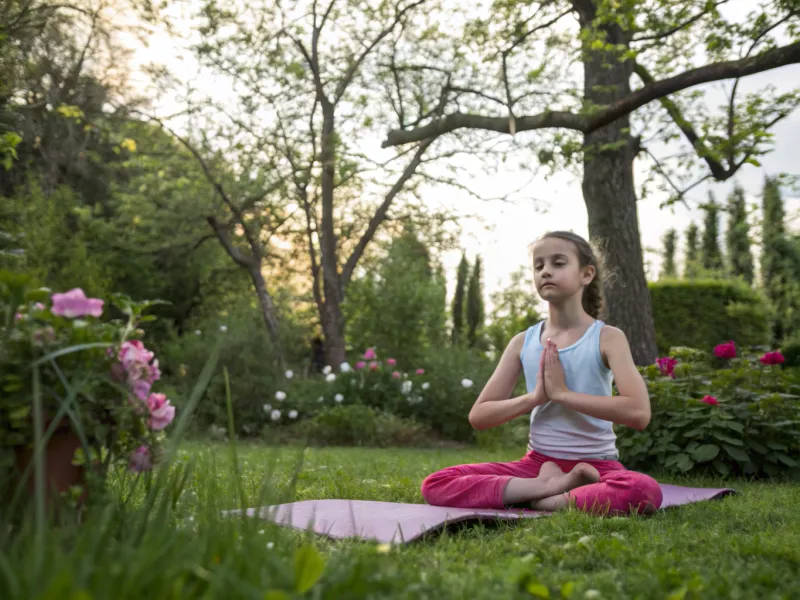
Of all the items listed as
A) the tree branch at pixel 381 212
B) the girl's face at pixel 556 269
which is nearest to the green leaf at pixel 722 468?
the girl's face at pixel 556 269

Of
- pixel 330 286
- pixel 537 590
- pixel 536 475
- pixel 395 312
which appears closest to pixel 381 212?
pixel 330 286

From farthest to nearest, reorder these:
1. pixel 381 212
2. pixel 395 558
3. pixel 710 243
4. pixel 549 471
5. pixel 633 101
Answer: pixel 710 243 < pixel 381 212 < pixel 633 101 < pixel 549 471 < pixel 395 558

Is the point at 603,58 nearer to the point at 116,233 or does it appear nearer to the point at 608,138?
the point at 608,138

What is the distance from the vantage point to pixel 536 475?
3922 millimetres

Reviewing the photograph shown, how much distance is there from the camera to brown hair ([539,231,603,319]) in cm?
398

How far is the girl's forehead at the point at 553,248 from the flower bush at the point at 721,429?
92.3 inches

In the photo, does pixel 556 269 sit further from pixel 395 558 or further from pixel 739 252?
pixel 739 252

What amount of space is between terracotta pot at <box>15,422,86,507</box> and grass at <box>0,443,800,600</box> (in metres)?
0.16

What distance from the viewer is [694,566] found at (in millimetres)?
2268

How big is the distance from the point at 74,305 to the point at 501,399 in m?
2.46

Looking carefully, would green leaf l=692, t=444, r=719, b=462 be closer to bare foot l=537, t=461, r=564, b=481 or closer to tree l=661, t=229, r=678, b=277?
bare foot l=537, t=461, r=564, b=481

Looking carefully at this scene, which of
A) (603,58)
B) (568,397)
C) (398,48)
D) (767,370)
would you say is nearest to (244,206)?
(398,48)

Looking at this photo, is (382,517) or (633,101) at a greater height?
(633,101)

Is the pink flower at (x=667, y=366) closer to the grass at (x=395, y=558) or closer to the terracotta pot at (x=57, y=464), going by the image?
the grass at (x=395, y=558)
